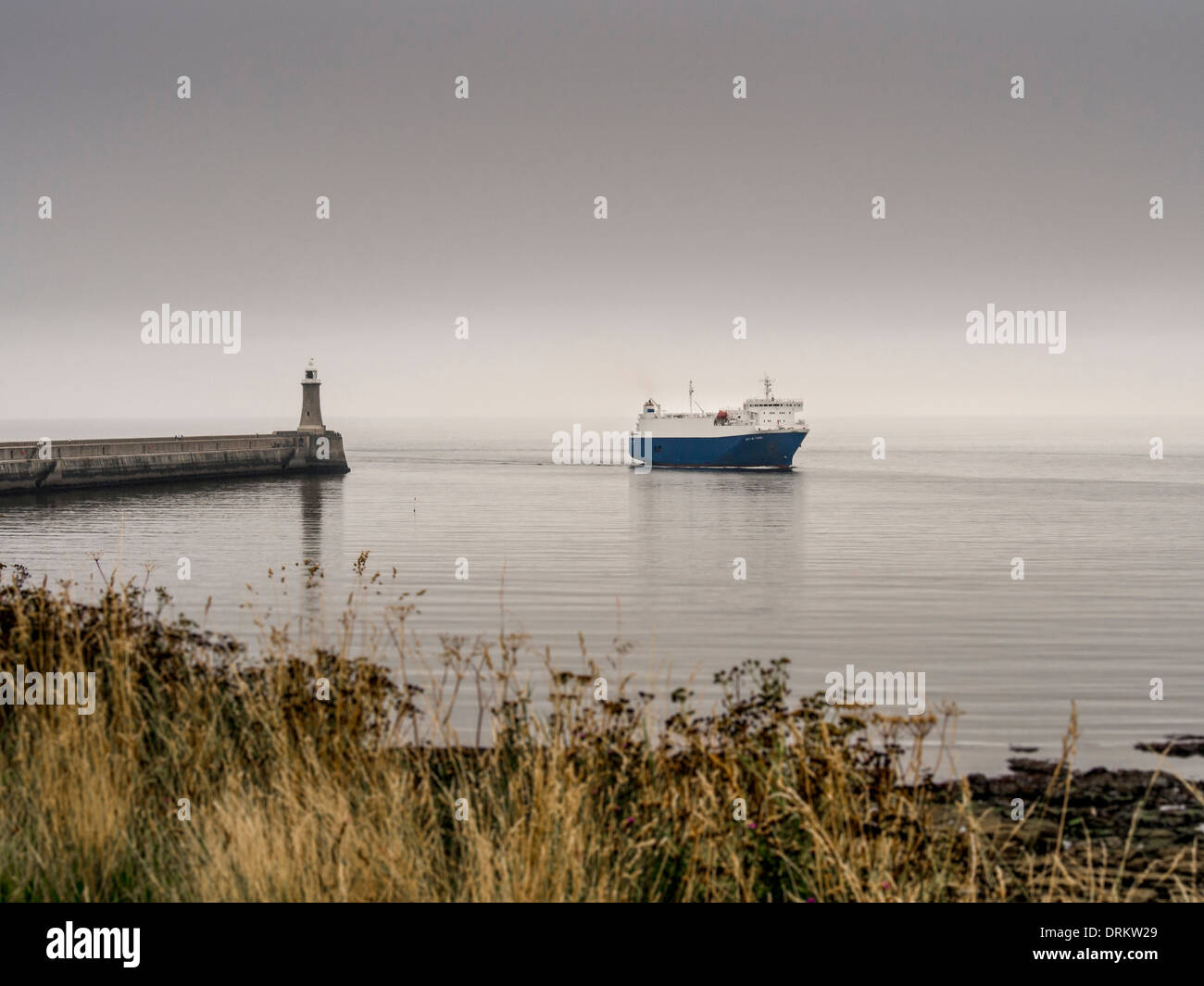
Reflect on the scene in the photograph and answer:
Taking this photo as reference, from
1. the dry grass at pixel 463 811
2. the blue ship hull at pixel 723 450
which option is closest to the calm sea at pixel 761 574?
the dry grass at pixel 463 811

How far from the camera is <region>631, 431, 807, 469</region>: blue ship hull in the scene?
3506 inches

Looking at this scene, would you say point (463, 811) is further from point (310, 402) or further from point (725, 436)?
point (725, 436)

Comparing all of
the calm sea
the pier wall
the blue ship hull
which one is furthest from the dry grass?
the blue ship hull

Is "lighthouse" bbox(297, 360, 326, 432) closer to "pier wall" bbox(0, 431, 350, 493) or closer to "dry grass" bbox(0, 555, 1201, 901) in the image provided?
"pier wall" bbox(0, 431, 350, 493)

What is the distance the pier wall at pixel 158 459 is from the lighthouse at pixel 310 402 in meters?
0.81

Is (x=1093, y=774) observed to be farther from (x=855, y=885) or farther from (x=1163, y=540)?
(x=1163, y=540)

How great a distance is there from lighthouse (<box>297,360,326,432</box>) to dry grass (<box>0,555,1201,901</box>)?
63.8 metres

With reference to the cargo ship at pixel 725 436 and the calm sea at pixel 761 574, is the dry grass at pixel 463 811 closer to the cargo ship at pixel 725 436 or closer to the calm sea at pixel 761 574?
the calm sea at pixel 761 574

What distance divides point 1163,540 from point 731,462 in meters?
55.6

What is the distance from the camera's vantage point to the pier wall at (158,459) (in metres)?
50.0

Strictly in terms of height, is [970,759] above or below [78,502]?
below

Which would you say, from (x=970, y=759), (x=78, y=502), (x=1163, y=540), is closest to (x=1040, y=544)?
(x=1163, y=540)

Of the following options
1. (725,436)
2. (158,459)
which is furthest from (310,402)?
(725,436)

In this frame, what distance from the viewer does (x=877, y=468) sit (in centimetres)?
9950
